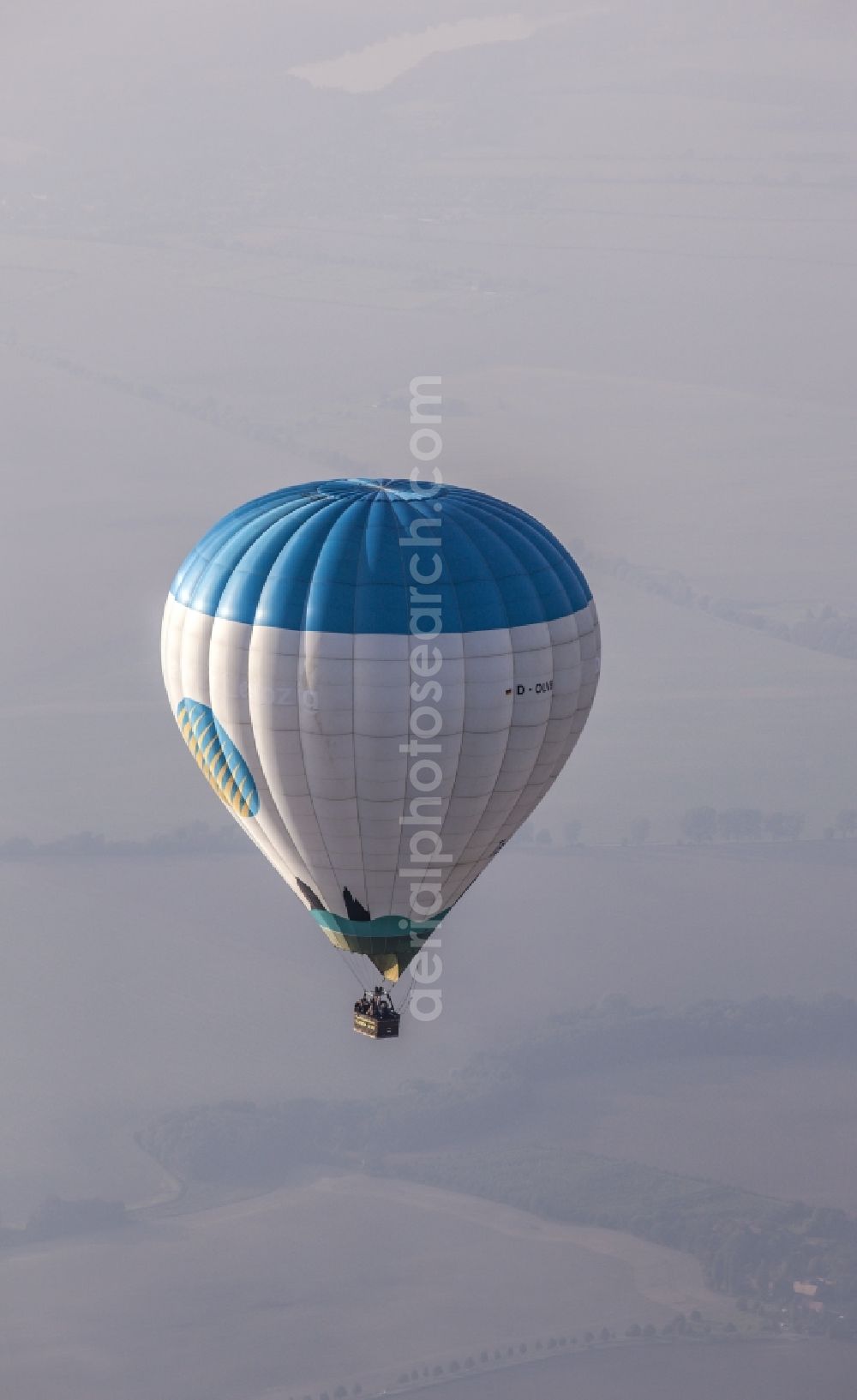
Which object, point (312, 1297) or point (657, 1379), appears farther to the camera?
point (312, 1297)

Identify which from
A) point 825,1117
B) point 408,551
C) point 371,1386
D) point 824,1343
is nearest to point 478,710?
point 408,551

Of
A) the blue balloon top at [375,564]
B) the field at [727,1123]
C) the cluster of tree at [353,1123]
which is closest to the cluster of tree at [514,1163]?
the cluster of tree at [353,1123]

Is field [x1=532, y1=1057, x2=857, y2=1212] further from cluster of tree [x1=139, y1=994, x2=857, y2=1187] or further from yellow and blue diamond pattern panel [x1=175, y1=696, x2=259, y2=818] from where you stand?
yellow and blue diamond pattern panel [x1=175, y1=696, x2=259, y2=818]

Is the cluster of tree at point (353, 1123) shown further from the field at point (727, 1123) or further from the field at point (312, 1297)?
the field at point (312, 1297)

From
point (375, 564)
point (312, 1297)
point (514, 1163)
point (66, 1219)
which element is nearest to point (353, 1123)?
point (514, 1163)

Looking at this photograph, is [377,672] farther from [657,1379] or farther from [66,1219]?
[66,1219]

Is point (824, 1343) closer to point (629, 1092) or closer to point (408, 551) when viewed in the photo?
point (629, 1092)
